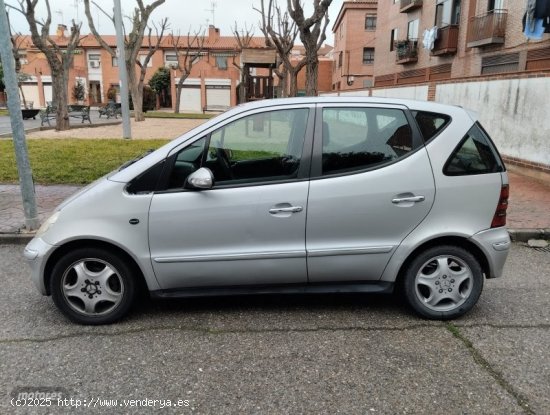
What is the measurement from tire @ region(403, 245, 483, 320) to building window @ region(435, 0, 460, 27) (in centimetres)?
2575

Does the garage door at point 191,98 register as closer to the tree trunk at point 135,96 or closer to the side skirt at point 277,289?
the tree trunk at point 135,96

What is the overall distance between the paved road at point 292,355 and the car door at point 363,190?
0.51 metres

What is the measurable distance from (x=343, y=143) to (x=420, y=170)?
60 cm

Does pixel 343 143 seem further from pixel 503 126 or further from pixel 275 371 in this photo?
pixel 503 126

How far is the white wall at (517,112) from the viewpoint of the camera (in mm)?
9227

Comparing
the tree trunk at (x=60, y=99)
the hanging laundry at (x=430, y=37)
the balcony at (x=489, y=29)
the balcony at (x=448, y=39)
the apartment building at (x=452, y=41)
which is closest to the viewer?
the tree trunk at (x=60, y=99)

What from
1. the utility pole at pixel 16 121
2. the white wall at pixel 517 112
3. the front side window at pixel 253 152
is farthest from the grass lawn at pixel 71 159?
the white wall at pixel 517 112

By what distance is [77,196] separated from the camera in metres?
3.64

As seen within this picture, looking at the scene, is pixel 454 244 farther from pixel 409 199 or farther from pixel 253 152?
pixel 253 152

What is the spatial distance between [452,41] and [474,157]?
24.9 metres

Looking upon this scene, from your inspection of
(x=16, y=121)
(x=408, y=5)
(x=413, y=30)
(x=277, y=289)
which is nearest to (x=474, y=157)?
(x=277, y=289)

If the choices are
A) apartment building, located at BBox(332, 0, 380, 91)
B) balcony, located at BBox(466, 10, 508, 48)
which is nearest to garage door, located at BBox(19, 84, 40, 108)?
apartment building, located at BBox(332, 0, 380, 91)

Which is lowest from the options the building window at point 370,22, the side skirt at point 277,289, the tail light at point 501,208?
the side skirt at point 277,289

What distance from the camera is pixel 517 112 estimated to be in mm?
10023
